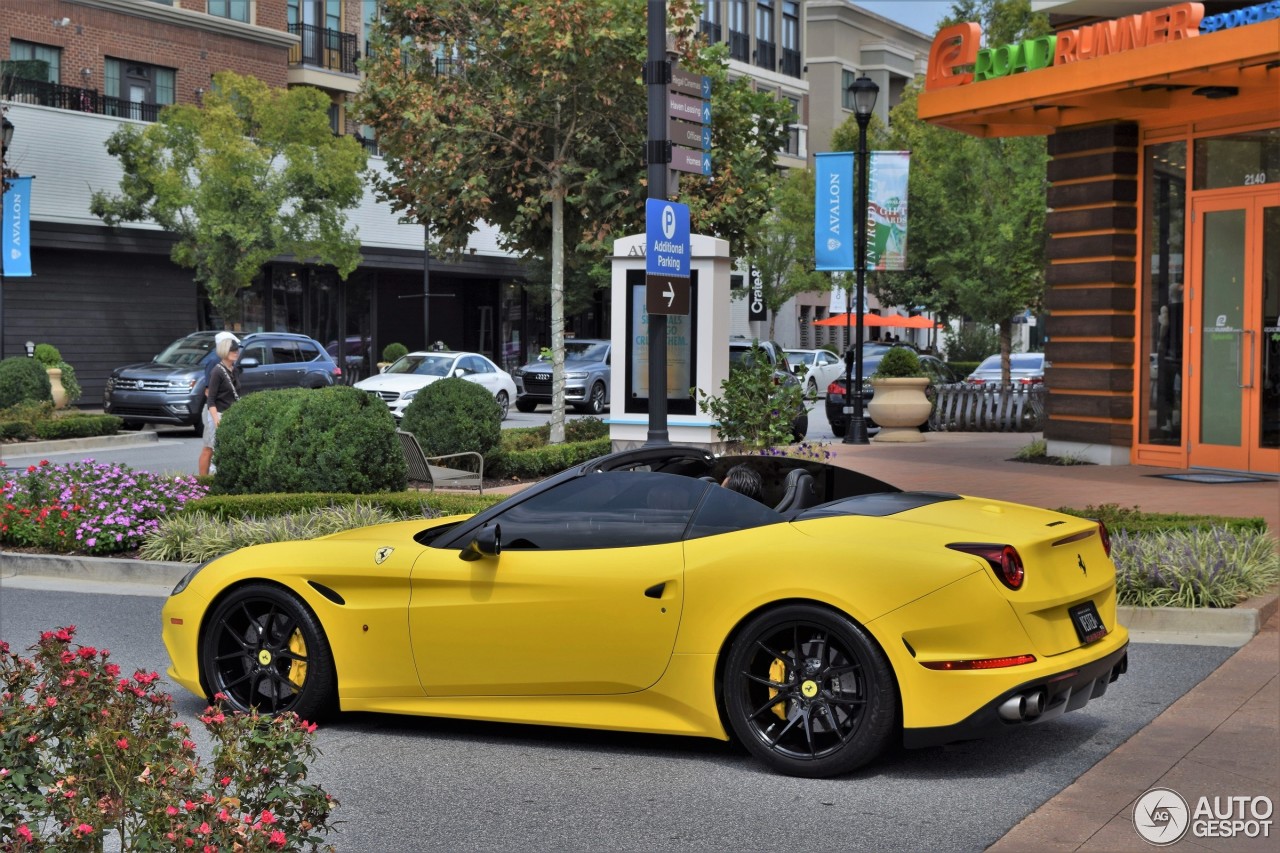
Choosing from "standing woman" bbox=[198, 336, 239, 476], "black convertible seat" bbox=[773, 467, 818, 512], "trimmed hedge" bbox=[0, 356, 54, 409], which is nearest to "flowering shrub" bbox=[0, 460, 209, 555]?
"standing woman" bbox=[198, 336, 239, 476]

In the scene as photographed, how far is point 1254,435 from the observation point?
17031 millimetres

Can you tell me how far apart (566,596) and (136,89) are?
36399 mm

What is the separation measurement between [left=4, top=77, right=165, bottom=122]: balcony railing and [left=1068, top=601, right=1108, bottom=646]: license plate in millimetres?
34048

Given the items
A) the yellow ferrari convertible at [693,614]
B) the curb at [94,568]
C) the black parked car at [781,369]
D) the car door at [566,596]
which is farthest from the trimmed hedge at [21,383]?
the car door at [566,596]

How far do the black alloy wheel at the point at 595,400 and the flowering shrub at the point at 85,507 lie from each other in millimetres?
22132

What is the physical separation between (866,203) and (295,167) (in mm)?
15909

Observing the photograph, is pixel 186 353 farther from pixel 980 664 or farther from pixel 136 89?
pixel 980 664

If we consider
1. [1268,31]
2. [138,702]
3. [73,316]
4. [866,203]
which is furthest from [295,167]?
[138,702]

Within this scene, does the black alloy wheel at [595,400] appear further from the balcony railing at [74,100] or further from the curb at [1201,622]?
the curb at [1201,622]

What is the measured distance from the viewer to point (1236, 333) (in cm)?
1716

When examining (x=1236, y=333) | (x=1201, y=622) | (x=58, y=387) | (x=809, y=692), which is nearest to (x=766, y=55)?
(x=58, y=387)

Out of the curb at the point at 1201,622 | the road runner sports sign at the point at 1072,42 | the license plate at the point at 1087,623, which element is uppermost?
the road runner sports sign at the point at 1072,42

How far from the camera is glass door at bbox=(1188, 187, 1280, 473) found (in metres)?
16.8

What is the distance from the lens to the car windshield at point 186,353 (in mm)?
28434
